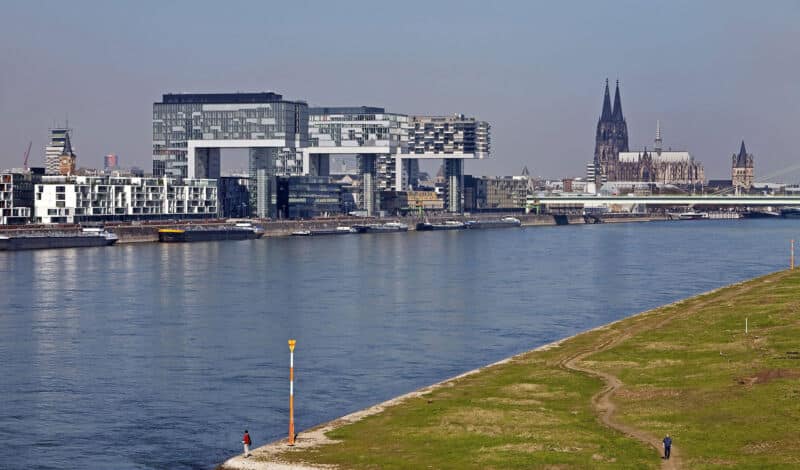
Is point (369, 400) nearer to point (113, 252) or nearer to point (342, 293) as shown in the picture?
point (342, 293)

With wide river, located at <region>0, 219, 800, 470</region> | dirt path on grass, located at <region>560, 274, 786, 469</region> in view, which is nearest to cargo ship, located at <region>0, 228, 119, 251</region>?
wide river, located at <region>0, 219, 800, 470</region>

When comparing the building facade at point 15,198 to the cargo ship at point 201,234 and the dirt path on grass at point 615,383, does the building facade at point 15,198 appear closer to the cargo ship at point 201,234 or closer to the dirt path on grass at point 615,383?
the cargo ship at point 201,234

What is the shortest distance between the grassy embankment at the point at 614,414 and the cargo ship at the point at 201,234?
128 m

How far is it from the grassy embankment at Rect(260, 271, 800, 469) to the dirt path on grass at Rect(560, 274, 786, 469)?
0.66 feet

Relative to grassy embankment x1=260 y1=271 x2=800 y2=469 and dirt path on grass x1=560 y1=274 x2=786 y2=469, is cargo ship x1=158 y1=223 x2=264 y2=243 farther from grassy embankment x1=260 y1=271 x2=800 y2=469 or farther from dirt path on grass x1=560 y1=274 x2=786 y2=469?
grassy embankment x1=260 y1=271 x2=800 y2=469

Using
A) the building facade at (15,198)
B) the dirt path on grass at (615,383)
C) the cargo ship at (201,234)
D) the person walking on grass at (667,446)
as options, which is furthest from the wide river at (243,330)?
the building facade at (15,198)

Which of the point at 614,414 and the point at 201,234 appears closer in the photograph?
the point at 614,414

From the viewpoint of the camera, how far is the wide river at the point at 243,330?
46094 millimetres

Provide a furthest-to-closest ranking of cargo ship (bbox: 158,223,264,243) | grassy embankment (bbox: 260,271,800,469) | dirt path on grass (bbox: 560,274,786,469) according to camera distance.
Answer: cargo ship (bbox: 158,223,264,243) → dirt path on grass (bbox: 560,274,786,469) → grassy embankment (bbox: 260,271,800,469)

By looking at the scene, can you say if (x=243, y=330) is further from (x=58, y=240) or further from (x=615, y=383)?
(x=58, y=240)

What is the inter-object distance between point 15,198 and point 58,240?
1075 inches

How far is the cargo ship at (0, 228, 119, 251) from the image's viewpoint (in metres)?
153

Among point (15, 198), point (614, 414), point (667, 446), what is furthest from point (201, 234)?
point (667, 446)

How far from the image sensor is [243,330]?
2894 inches
